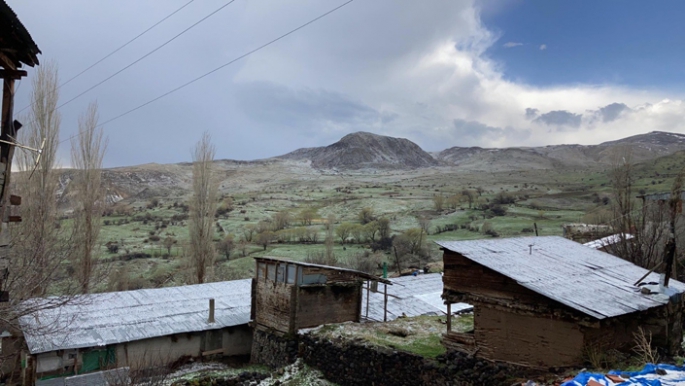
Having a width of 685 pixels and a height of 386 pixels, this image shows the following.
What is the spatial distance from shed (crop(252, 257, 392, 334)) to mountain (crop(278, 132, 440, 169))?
12969cm

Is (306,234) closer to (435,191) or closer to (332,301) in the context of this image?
(332,301)

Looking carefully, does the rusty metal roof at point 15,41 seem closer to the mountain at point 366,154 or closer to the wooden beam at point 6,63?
the wooden beam at point 6,63

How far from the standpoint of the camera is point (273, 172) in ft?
443

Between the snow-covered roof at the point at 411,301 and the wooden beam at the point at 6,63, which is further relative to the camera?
the snow-covered roof at the point at 411,301

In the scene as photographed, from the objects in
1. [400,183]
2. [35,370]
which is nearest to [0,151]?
[35,370]

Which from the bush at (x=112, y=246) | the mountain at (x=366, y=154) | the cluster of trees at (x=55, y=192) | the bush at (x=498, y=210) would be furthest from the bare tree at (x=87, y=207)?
the mountain at (x=366, y=154)

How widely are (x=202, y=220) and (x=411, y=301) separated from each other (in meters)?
15.8

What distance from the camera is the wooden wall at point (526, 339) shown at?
10.4m

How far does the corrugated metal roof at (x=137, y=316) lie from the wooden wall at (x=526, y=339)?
1102cm

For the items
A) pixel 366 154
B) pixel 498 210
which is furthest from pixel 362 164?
pixel 498 210

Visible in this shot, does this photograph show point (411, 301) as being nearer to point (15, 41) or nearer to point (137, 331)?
point (137, 331)

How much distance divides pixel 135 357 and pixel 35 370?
3035mm

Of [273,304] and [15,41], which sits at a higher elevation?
[15,41]

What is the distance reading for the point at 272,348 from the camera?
1811 cm
